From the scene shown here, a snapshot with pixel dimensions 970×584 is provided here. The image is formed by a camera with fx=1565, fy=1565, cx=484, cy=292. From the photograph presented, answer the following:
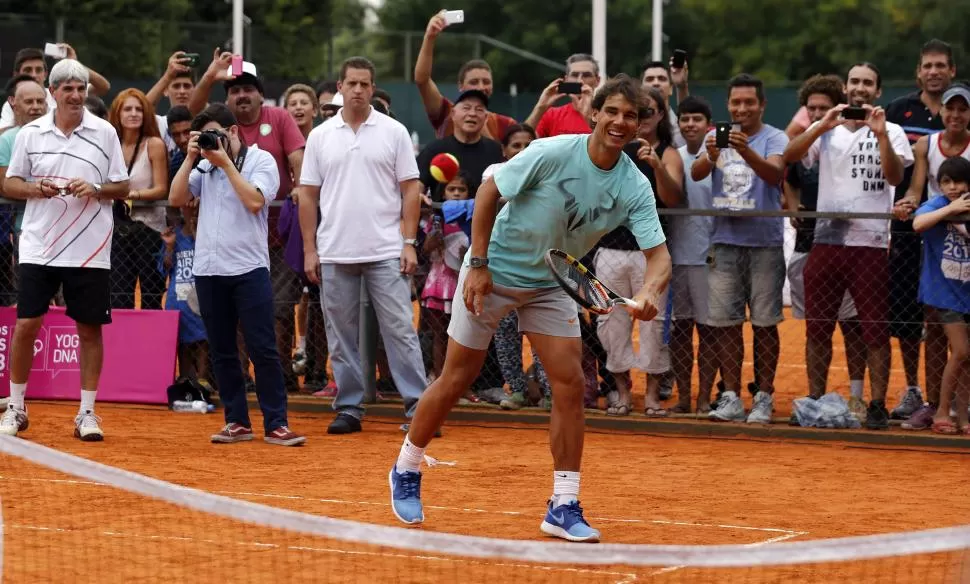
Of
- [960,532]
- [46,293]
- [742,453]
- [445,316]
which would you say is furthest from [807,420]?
[960,532]

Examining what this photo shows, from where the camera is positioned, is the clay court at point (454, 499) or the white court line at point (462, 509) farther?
the white court line at point (462, 509)

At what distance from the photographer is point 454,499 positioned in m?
8.25

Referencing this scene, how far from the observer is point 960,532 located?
421 centimetres

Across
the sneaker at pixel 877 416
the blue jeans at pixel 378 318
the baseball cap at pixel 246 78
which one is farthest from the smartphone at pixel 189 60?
the sneaker at pixel 877 416

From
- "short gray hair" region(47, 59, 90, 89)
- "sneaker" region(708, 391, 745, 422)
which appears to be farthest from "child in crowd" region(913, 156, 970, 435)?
"short gray hair" region(47, 59, 90, 89)

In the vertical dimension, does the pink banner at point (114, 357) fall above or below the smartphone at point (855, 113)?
below

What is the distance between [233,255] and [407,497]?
112 inches

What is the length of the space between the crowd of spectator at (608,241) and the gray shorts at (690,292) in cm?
2

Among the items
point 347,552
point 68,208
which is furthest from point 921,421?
point 68,208

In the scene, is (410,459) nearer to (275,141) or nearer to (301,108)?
(275,141)

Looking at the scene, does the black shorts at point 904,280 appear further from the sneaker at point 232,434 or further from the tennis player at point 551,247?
the sneaker at point 232,434

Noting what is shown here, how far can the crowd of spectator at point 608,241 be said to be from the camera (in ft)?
33.2

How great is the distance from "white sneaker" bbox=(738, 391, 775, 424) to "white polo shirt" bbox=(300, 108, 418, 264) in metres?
2.75

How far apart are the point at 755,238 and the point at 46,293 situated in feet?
15.3
